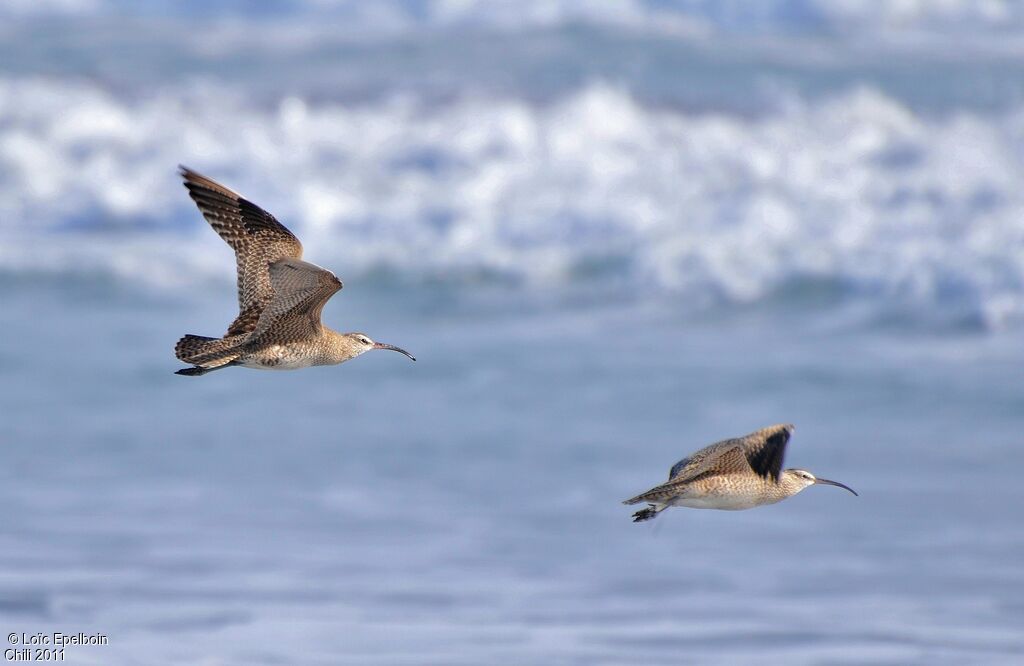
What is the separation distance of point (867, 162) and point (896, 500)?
8.38m

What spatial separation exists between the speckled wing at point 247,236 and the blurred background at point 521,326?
1.94m

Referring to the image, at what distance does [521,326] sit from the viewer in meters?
A: 16.3

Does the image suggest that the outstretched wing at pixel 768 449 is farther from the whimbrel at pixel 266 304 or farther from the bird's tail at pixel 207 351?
the bird's tail at pixel 207 351

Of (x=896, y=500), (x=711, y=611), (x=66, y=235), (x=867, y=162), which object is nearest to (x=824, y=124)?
(x=867, y=162)

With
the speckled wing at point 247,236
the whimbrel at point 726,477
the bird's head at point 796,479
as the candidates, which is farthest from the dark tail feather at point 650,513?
the speckled wing at point 247,236

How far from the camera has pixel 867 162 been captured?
63.3ft

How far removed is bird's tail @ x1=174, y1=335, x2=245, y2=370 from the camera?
7.32 m

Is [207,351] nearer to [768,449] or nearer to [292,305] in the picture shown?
[292,305]

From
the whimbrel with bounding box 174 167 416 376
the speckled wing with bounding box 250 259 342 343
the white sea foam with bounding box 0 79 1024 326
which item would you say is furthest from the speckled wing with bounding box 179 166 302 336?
the white sea foam with bounding box 0 79 1024 326

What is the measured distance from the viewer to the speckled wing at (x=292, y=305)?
7.31 metres

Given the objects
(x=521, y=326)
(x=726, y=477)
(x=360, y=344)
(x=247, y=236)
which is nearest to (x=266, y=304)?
(x=247, y=236)

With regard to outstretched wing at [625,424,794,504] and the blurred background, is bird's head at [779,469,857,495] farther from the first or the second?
the blurred background

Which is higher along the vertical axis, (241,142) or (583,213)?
(241,142)

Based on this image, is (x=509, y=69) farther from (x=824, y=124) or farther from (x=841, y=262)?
(x=841, y=262)
